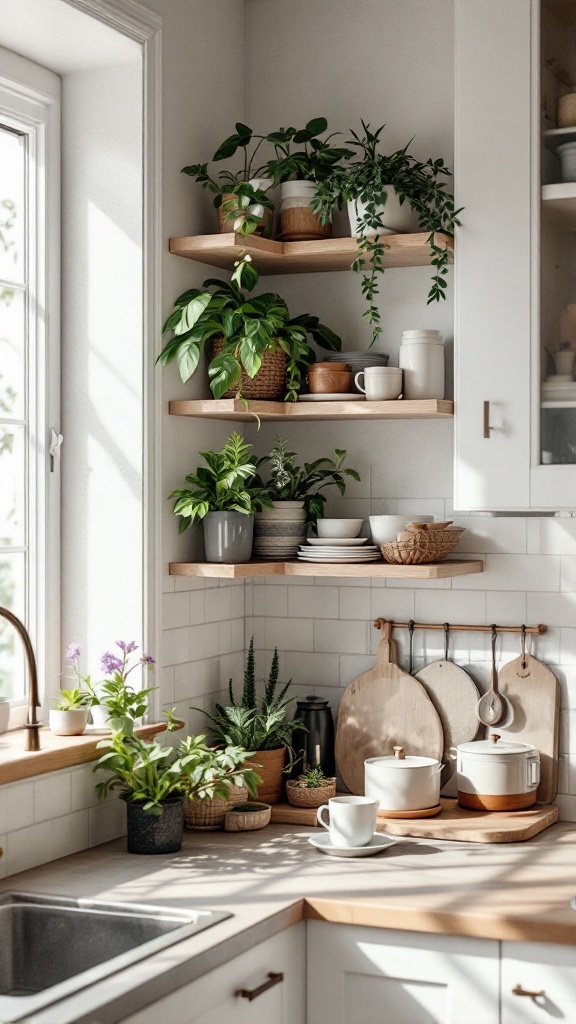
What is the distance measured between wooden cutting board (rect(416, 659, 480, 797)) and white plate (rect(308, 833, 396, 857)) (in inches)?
16.6

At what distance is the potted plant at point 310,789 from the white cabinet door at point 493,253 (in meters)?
0.75

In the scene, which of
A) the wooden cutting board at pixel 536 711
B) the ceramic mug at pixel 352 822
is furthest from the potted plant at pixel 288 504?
the ceramic mug at pixel 352 822

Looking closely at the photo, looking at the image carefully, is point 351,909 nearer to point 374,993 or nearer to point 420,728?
point 374,993

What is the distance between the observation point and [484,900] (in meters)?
2.18

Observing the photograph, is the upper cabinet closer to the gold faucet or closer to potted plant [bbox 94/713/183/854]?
potted plant [bbox 94/713/183/854]

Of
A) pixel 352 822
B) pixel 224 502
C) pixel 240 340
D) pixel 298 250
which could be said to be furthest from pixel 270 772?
pixel 298 250

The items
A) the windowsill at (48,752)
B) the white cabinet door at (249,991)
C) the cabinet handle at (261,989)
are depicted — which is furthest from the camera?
the windowsill at (48,752)

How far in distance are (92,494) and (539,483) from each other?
1016 millimetres

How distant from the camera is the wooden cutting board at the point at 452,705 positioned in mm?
2934

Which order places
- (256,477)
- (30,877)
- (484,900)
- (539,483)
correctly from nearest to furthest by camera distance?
(484,900) → (30,877) → (539,483) → (256,477)

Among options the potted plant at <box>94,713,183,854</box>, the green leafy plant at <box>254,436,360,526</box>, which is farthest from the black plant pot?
the green leafy plant at <box>254,436,360,526</box>

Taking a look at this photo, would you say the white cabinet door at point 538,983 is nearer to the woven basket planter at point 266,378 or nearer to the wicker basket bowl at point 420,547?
the wicker basket bowl at point 420,547

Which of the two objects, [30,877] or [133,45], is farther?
[133,45]

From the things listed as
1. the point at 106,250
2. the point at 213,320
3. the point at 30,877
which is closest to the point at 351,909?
the point at 30,877
